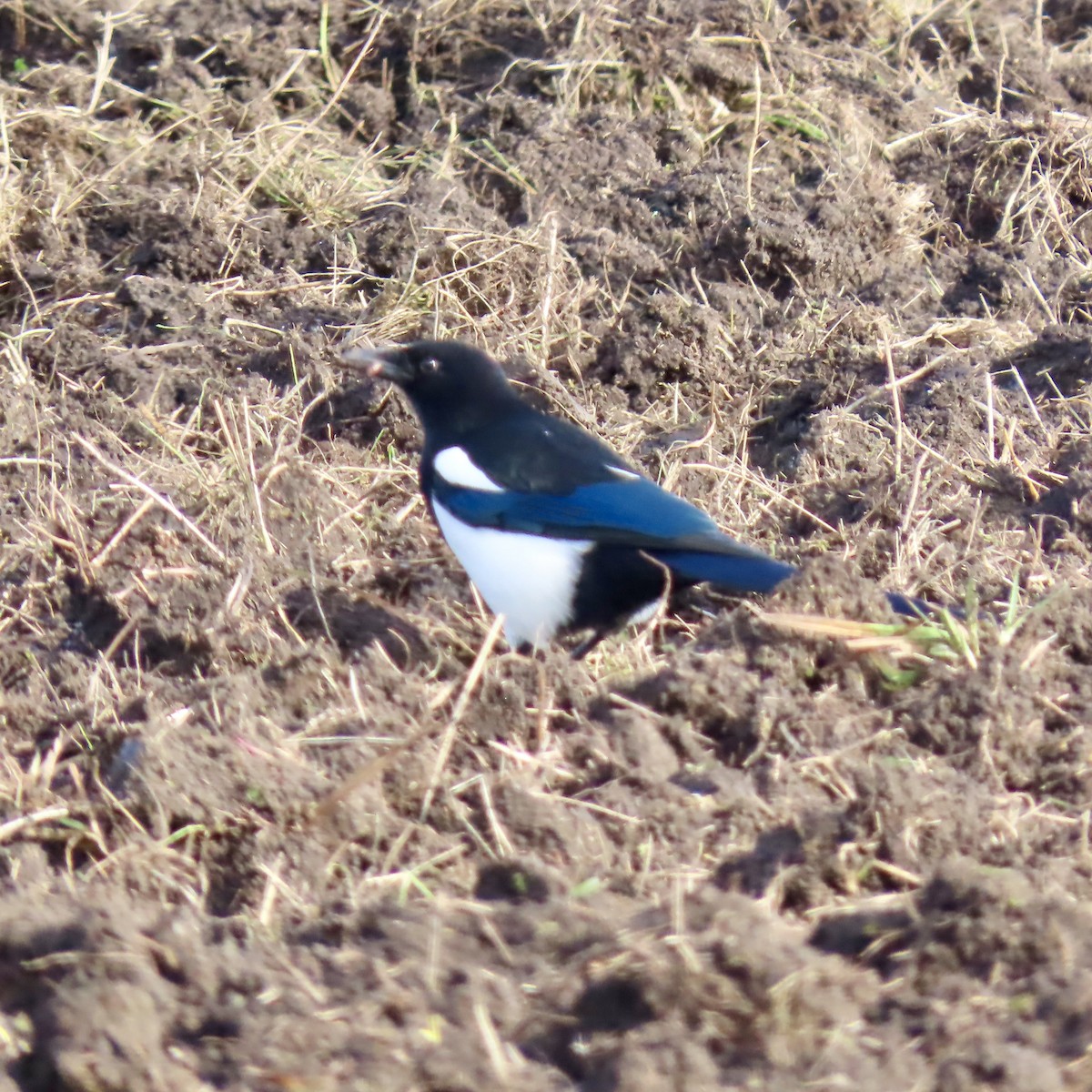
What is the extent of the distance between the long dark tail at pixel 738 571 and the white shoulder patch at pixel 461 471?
58cm

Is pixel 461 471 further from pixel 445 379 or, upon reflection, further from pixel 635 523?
pixel 635 523

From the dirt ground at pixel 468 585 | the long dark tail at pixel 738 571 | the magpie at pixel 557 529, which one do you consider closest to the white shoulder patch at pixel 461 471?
the magpie at pixel 557 529

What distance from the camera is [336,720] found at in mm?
3152

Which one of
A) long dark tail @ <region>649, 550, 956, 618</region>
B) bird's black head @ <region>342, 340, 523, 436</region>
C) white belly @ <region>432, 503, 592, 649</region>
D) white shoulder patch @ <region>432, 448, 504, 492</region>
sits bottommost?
white belly @ <region>432, 503, 592, 649</region>

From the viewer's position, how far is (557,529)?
4.09m

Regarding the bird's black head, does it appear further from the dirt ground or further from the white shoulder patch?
the dirt ground

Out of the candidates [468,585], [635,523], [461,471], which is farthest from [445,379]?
[635,523]

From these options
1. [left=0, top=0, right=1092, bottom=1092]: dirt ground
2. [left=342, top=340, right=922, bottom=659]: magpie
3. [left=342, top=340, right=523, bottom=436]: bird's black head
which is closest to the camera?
[left=0, top=0, right=1092, bottom=1092]: dirt ground

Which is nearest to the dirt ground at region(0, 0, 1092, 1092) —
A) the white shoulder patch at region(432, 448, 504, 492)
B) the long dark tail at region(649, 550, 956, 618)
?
the long dark tail at region(649, 550, 956, 618)

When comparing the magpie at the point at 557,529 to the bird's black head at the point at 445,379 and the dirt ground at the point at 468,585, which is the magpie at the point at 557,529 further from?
the dirt ground at the point at 468,585

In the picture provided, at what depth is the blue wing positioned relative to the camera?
367 centimetres

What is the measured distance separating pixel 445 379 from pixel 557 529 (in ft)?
2.21

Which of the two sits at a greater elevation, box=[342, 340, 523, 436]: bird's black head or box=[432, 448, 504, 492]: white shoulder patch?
box=[342, 340, 523, 436]: bird's black head

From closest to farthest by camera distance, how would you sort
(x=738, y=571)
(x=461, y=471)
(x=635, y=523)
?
(x=738, y=571)
(x=635, y=523)
(x=461, y=471)
